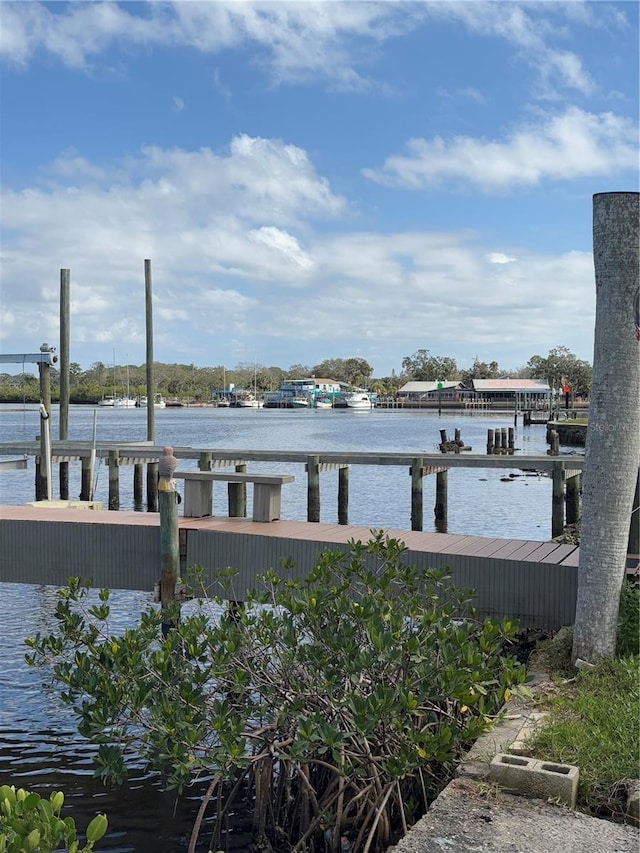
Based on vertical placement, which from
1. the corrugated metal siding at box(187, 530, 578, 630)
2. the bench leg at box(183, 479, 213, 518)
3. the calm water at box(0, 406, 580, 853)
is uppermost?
the bench leg at box(183, 479, 213, 518)

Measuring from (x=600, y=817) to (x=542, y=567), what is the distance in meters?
3.19

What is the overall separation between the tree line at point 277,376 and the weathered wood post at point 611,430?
12154cm

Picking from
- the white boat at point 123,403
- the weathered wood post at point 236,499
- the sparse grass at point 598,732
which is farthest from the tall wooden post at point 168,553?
the white boat at point 123,403

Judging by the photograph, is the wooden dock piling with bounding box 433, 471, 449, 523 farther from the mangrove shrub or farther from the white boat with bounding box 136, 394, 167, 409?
the white boat with bounding box 136, 394, 167, 409

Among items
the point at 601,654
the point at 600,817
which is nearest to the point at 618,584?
the point at 601,654

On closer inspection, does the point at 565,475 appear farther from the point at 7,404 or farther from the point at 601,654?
the point at 7,404

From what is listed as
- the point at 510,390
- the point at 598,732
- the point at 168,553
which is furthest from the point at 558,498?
the point at 510,390

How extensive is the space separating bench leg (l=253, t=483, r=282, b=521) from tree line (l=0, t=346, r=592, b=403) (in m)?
117

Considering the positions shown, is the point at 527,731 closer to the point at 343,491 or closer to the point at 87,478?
the point at 343,491

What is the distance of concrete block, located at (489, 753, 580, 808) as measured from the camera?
4.25 meters

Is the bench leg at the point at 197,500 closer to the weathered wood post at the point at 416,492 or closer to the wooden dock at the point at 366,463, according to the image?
the wooden dock at the point at 366,463

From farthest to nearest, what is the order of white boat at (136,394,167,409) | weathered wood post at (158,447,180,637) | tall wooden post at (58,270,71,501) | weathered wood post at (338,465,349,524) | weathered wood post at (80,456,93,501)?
1. white boat at (136,394,167,409)
2. tall wooden post at (58,270,71,501)
3. weathered wood post at (80,456,93,501)
4. weathered wood post at (338,465,349,524)
5. weathered wood post at (158,447,180,637)

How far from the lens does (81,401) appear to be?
15025 cm

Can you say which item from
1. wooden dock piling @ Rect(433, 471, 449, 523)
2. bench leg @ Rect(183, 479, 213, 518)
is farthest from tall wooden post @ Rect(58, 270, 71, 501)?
bench leg @ Rect(183, 479, 213, 518)
